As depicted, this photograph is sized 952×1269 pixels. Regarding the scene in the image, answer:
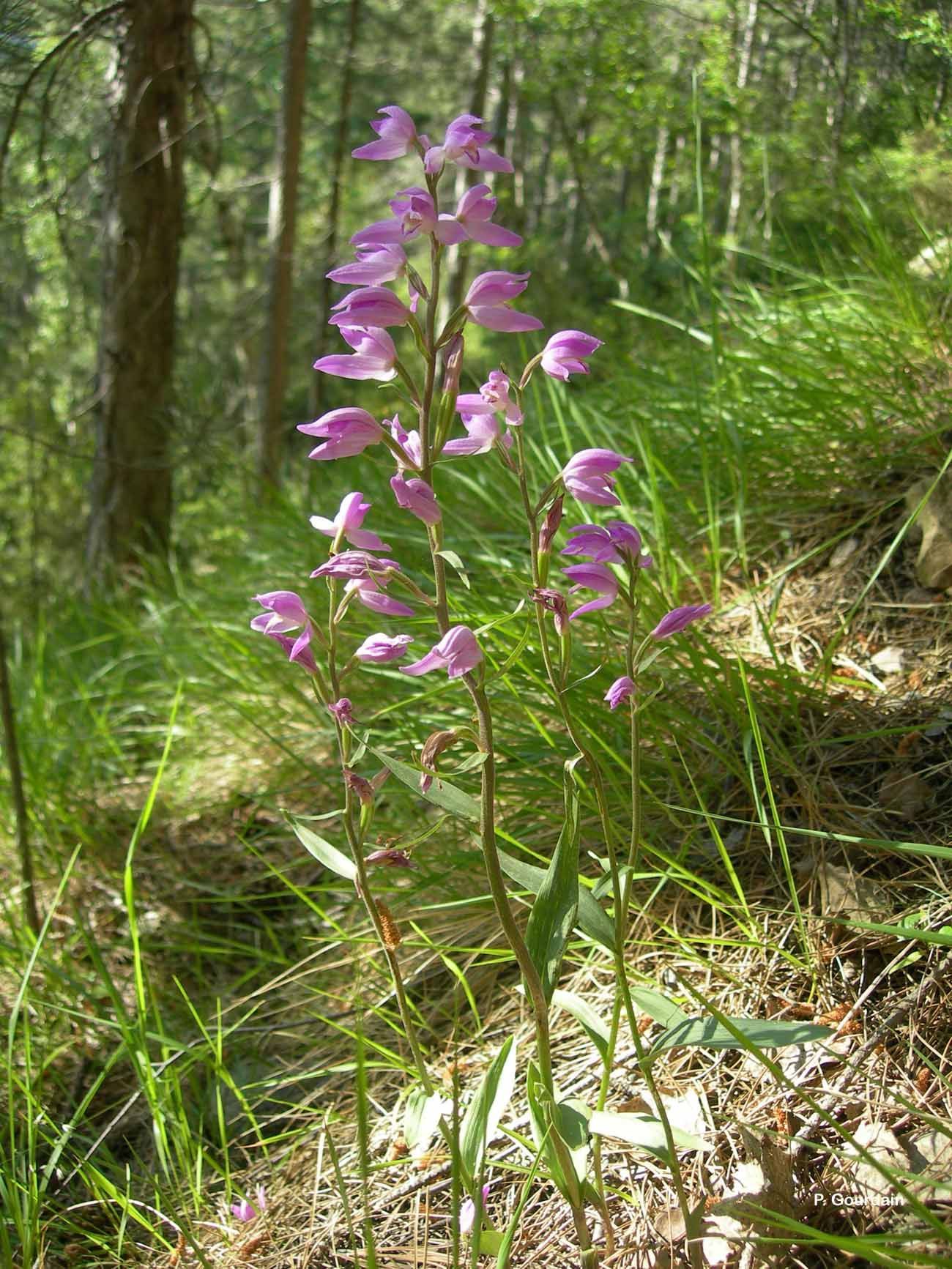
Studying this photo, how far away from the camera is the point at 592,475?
1115mm

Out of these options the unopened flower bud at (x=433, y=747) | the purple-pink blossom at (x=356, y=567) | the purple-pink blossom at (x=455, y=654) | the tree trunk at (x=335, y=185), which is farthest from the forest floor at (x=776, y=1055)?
the tree trunk at (x=335, y=185)

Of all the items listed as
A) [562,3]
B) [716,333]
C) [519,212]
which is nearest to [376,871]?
[716,333]

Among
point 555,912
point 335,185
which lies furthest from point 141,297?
point 335,185

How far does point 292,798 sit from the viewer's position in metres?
2.47

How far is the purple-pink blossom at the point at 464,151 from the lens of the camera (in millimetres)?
1072

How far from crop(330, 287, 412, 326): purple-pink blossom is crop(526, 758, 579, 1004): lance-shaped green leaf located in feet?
1.84

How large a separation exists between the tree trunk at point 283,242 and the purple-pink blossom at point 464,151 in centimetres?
455

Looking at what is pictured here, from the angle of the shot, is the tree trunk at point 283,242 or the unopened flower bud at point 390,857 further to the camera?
the tree trunk at point 283,242

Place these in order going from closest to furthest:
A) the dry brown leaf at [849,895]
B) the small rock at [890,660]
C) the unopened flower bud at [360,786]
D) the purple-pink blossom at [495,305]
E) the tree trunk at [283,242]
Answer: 1. the purple-pink blossom at [495,305]
2. the unopened flower bud at [360,786]
3. the dry brown leaf at [849,895]
4. the small rock at [890,660]
5. the tree trunk at [283,242]

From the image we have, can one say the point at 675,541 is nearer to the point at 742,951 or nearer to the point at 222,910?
the point at 742,951

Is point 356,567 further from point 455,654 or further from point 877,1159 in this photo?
point 877,1159

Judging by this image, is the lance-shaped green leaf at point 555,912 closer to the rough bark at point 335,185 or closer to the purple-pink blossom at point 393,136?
the purple-pink blossom at point 393,136

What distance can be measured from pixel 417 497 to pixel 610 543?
0.77ft

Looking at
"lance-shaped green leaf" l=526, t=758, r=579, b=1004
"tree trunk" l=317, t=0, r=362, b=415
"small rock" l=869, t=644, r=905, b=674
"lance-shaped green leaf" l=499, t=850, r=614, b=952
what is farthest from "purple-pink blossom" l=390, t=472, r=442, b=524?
"tree trunk" l=317, t=0, r=362, b=415
